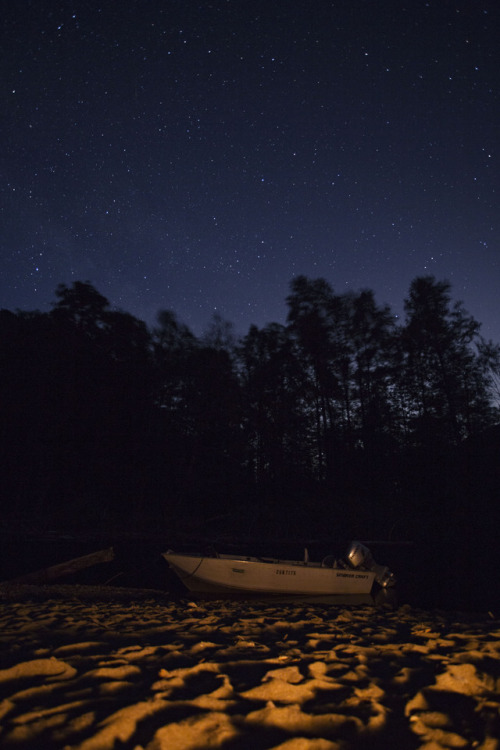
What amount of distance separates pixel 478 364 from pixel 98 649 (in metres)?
31.2

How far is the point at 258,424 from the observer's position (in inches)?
1407

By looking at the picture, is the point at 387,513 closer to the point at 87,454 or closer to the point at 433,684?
the point at 87,454

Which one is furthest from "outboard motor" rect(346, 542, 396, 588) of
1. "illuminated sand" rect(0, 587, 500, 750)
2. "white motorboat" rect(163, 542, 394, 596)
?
"illuminated sand" rect(0, 587, 500, 750)

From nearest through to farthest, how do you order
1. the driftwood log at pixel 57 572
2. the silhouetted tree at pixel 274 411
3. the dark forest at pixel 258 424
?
the driftwood log at pixel 57 572, the dark forest at pixel 258 424, the silhouetted tree at pixel 274 411

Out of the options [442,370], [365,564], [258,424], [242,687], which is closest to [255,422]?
[258,424]

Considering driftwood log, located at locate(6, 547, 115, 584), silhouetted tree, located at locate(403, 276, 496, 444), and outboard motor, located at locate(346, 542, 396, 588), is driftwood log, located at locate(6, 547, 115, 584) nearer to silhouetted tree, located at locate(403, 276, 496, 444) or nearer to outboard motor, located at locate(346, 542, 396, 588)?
outboard motor, located at locate(346, 542, 396, 588)

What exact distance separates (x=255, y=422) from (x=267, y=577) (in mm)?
26272

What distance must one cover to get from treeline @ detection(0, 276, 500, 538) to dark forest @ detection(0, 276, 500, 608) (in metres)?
0.12

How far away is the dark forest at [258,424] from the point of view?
27312 millimetres

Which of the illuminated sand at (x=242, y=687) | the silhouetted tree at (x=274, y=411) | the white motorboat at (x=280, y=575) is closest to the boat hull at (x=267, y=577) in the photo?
the white motorboat at (x=280, y=575)

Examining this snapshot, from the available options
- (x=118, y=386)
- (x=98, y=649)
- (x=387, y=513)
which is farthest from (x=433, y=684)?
(x=118, y=386)

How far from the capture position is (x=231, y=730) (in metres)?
2.53

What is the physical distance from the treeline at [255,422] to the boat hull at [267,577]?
16.3m

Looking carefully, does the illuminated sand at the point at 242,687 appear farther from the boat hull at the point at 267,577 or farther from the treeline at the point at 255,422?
the treeline at the point at 255,422
